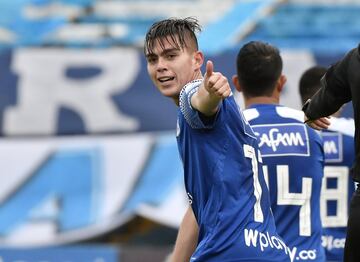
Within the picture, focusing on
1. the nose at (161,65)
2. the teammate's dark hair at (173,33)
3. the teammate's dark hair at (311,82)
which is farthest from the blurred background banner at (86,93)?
the nose at (161,65)

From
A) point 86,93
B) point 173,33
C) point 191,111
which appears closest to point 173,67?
point 173,33

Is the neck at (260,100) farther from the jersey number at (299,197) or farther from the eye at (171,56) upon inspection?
the eye at (171,56)

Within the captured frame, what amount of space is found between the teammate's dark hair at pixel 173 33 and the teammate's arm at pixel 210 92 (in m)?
0.40

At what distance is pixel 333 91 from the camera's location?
13.1 ft

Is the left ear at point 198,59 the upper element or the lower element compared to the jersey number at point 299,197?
upper

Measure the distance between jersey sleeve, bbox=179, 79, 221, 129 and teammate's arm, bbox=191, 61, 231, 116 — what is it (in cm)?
3

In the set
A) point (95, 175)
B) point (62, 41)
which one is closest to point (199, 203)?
point (95, 175)

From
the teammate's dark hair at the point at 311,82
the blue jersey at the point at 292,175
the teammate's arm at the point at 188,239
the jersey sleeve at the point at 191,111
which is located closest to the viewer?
the jersey sleeve at the point at 191,111

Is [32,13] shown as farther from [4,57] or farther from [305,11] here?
[305,11]

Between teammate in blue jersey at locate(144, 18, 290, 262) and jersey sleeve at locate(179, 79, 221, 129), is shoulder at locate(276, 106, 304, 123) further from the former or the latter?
jersey sleeve at locate(179, 79, 221, 129)

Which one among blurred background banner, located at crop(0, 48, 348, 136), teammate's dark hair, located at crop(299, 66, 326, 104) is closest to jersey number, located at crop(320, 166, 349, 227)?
teammate's dark hair, located at crop(299, 66, 326, 104)

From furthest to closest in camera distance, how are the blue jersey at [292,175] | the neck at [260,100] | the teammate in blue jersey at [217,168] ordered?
1. the neck at [260,100]
2. the blue jersey at [292,175]
3. the teammate in blue jersey at [217,168]

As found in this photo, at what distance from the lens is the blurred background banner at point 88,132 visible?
29.3 ft

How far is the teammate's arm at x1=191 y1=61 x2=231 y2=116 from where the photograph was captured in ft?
11.5
